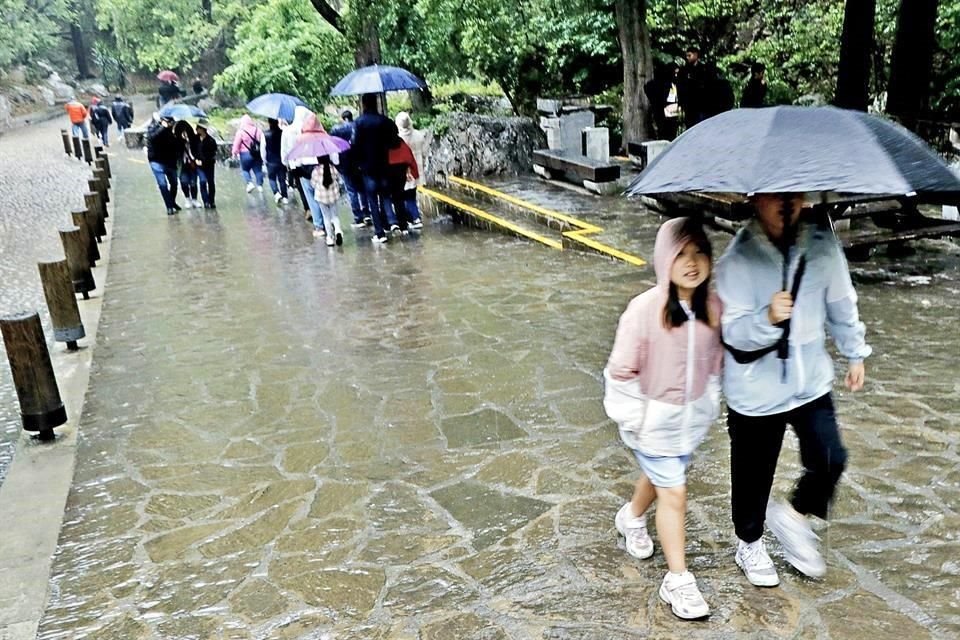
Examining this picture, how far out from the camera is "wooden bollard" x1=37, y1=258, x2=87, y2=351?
7.90 metres

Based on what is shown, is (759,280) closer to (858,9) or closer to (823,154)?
(823,154)

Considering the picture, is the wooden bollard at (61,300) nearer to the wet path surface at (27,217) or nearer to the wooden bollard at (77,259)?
the wet path surface at (27,217)

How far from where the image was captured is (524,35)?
19.4m

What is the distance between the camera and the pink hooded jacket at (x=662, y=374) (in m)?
3.36

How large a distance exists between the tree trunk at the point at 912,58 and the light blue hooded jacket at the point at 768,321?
9.96 metres

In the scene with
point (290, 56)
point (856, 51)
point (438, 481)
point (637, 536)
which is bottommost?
point (438, 481)

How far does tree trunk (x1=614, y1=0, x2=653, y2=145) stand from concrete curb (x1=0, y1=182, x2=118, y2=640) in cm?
1121

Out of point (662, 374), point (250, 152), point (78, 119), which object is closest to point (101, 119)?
point (78, 119)

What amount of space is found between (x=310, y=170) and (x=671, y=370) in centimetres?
949

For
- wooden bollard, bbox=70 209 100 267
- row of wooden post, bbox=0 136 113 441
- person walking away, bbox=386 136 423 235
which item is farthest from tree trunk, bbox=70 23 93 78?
person walking away, bbox=386 136 423 235

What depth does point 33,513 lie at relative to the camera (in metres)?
5.06

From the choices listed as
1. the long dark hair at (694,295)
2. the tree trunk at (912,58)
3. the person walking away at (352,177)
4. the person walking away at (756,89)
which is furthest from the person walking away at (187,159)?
the long dark hair at (694,295)

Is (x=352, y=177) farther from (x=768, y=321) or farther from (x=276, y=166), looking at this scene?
→ (x=768, y=321)

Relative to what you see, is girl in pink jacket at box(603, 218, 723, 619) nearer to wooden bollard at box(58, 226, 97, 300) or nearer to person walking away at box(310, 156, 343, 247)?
wooden bollard at box(58, 226, 97, 300)
